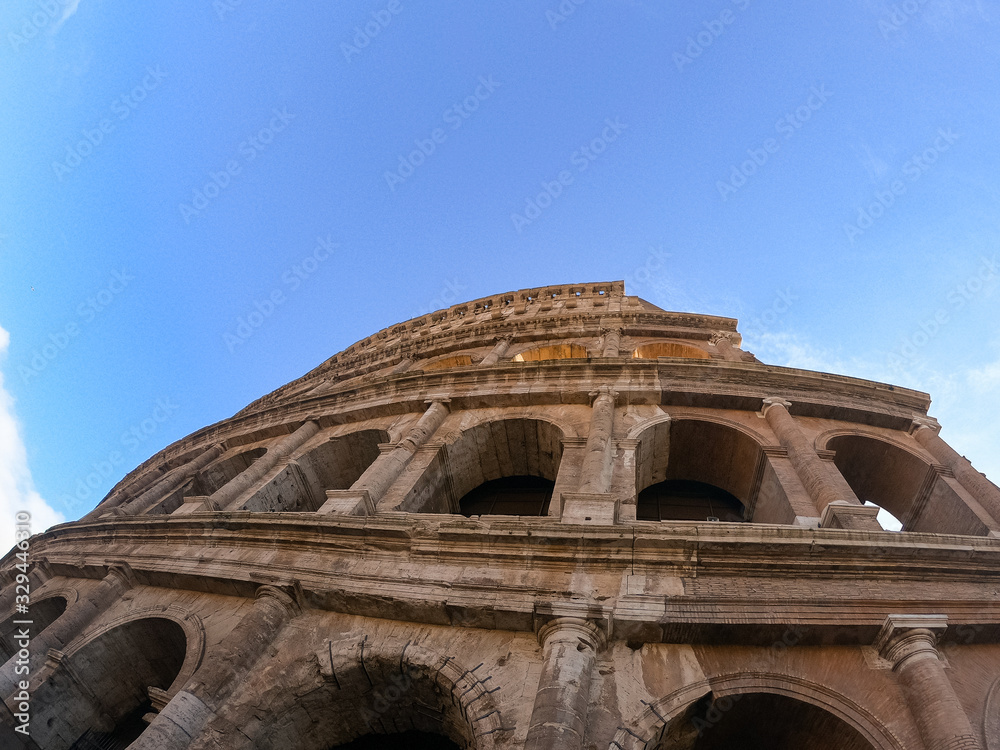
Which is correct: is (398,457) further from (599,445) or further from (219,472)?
(219,472)

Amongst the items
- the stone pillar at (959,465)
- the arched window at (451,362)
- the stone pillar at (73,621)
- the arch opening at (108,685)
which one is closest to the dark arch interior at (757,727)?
the stone pillar at (959,465)

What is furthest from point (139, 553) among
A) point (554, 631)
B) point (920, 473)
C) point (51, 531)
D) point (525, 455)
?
point (920, 473)

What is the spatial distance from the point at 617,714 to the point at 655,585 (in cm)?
157

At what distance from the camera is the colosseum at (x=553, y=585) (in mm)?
6672

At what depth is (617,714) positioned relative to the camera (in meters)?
6.35

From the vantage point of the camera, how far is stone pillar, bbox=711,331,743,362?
1788cm

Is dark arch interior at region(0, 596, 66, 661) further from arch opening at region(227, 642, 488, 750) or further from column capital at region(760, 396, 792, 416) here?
column capital at region(760, 396, 792, 416)

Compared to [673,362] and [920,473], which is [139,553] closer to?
[673,362]

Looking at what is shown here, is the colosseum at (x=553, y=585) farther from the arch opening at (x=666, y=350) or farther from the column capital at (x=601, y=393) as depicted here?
the arch opening at (x=666, y=350)

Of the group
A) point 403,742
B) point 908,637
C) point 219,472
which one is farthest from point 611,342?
point 403,742

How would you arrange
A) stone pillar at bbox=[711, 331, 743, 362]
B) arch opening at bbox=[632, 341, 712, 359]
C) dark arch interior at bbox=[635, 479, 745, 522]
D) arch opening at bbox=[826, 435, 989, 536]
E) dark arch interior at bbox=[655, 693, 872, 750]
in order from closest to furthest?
dark arch interior at bbox=[655, 693, 872, 750]
arch opening at bbox=[826, 435, 989, 536]
dark arch interior at bbox=[635, 479, 745, 522]
stone pillar at bbox=[711, 331, 743, 362]
arch opening at bbox=[632, 341, 712, 359]

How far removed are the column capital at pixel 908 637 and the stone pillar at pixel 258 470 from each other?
37.8 ft

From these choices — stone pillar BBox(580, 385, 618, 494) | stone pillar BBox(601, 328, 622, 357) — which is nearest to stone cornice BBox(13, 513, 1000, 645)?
stone pillar BBox(580, 385, 618, 494)

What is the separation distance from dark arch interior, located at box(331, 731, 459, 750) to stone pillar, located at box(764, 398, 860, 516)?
6502mm
